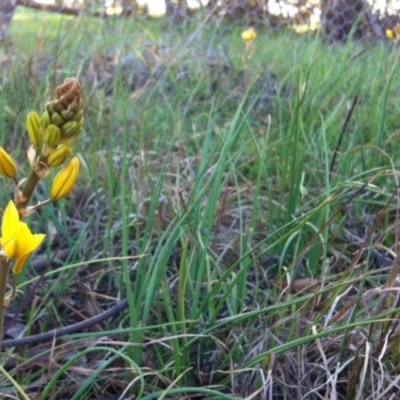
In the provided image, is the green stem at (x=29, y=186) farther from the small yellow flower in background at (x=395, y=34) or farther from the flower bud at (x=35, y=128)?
the small yellow flower in background at (x=395, y=34)

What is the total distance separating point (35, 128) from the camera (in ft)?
2.42

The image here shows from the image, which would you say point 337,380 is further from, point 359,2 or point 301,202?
point 359,2

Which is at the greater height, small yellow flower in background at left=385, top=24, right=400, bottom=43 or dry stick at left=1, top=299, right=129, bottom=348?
small yellow flower in background at left=385, top=24, right=400, bottom=43

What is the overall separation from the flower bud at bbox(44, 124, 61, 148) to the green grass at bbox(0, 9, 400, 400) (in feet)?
1.03

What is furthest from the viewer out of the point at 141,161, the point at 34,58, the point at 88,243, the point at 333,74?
the point at 333,74

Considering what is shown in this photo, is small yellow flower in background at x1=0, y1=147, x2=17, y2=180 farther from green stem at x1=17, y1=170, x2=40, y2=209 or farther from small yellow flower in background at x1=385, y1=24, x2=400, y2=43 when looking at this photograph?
small yellow flower in background at x1=385, y1=24, x2=400, y2=43

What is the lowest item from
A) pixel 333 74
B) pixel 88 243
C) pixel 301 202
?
pixel 88 243

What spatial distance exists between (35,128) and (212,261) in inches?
26.3

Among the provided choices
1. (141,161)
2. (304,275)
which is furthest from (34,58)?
(304,275)

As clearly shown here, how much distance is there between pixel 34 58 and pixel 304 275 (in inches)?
46.1

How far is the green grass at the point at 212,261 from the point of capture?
1.09m

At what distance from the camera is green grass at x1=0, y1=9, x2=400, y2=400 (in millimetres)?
1094

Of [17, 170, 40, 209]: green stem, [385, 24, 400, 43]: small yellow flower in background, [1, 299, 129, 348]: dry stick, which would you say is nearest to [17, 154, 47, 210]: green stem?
[17, 170, 40, 209]: green stem

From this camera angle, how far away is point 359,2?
13.9ft
